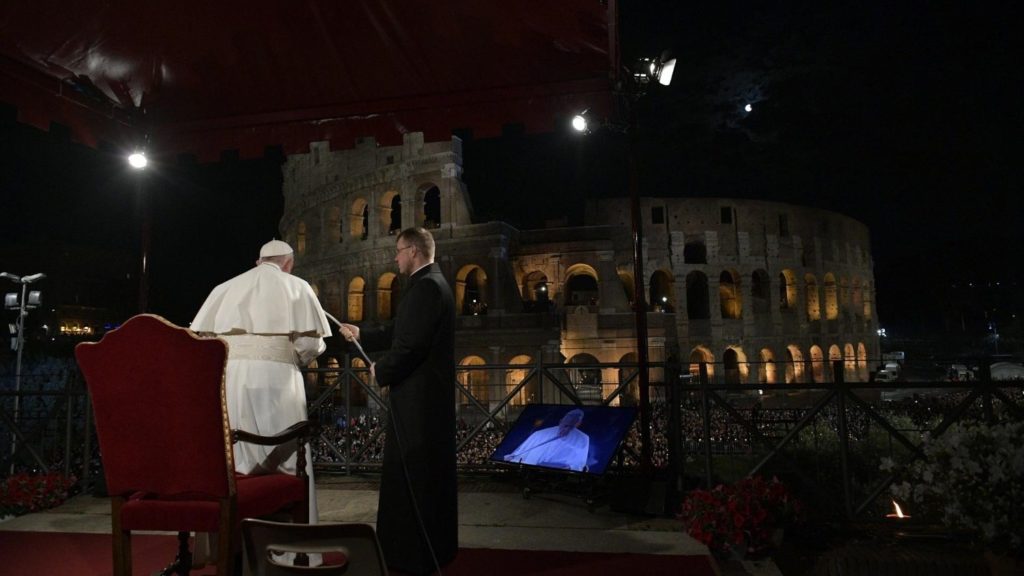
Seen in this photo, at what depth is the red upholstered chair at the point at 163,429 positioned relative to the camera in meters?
2.46

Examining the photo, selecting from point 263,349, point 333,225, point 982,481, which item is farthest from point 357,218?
point 982,481

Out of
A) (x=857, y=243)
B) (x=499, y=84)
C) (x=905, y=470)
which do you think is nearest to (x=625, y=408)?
(x=905, y=470)

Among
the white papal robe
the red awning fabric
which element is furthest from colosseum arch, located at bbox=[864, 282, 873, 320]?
the red awning fabric

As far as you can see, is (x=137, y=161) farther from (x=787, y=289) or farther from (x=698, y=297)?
(x=787, y=289)

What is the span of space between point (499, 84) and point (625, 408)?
9.74ft

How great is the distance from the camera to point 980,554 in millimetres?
3574

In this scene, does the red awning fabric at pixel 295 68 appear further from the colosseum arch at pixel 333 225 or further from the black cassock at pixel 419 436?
the colosseum arch at pixel 333 225

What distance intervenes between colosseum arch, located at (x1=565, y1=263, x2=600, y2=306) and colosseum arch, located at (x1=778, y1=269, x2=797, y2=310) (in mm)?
11179

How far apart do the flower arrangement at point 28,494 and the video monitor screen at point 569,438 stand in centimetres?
373

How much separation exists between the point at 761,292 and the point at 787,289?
156 cm

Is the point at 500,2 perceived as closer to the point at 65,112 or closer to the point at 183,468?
the point at 183,468

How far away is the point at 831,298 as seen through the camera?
38188 millimetres

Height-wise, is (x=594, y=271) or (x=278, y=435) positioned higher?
(x=594, y=271)

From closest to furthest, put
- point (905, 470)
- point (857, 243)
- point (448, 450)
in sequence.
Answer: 1. point (448, 450)
2. point (905, 470)
3. point (857, 243)
